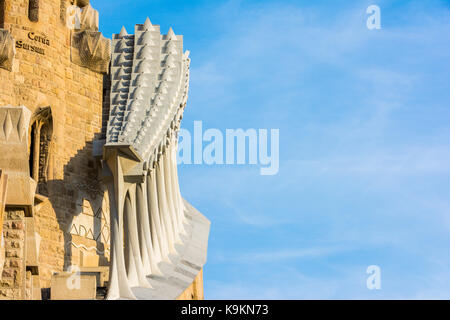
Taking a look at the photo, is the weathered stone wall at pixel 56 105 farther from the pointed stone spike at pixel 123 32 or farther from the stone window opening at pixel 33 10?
the pointed stone spike at pixel 123 32

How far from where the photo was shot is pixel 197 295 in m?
38.4

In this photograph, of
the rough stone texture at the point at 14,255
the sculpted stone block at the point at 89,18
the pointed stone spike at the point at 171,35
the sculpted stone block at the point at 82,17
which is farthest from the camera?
the pointed stone spike at the point at 171,35

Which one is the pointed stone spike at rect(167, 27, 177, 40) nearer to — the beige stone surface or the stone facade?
the stone facade

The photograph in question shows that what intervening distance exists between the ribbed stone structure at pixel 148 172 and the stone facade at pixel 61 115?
3.02 ft

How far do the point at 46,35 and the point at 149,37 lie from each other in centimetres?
379

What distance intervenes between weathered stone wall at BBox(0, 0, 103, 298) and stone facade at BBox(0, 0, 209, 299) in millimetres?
26

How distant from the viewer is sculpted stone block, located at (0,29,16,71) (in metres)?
35.0

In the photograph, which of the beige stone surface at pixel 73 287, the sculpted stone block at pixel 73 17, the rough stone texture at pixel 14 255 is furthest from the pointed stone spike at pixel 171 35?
the rough stone texture at pixel 14 255

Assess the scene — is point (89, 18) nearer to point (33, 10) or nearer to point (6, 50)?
point (33, 10)

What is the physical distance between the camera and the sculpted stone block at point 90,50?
37.9 m
